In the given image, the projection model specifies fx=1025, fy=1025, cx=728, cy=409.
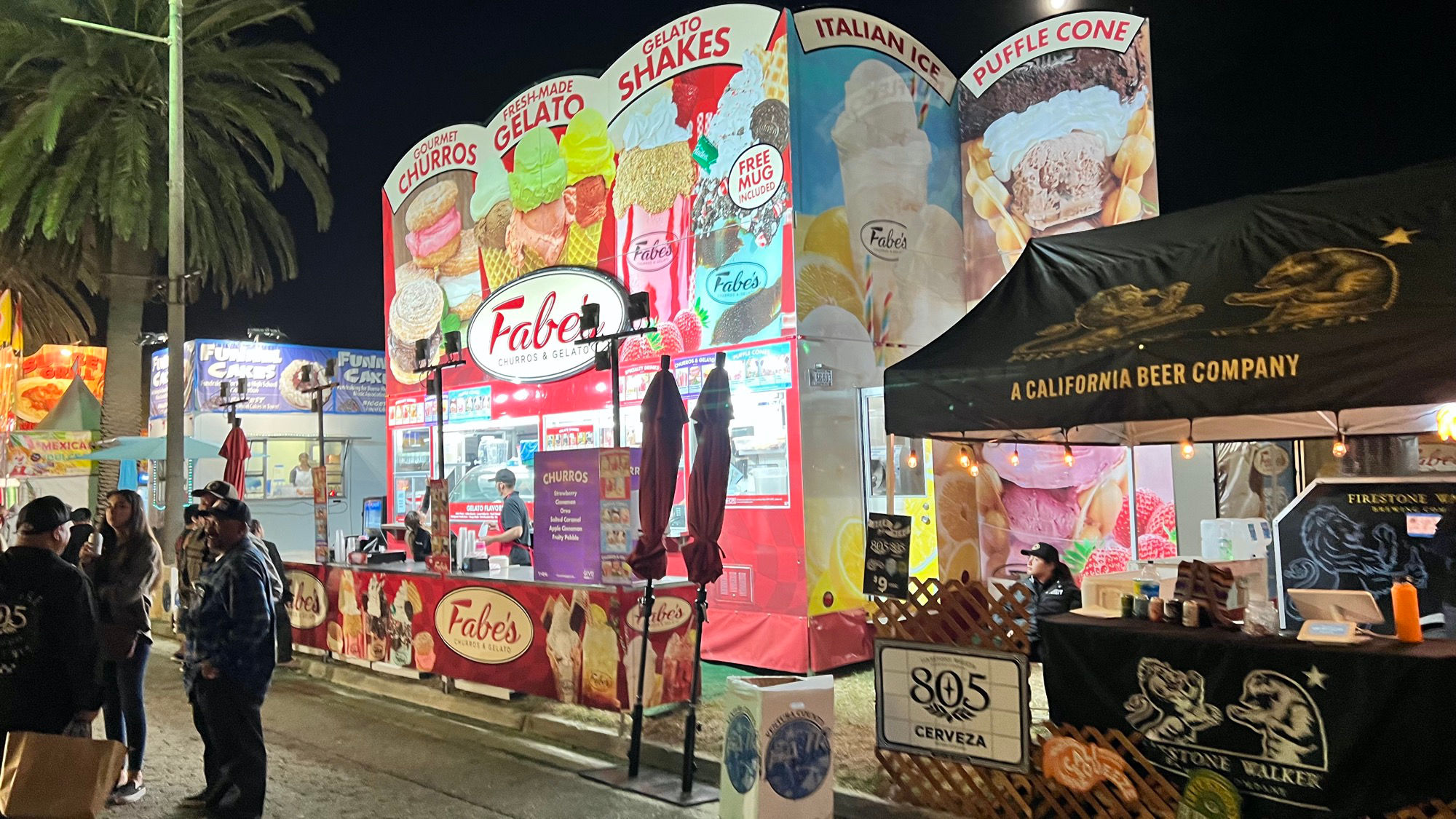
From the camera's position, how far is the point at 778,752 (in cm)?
579

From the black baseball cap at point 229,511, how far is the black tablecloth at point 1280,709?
507cm

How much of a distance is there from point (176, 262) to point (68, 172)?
115 inches

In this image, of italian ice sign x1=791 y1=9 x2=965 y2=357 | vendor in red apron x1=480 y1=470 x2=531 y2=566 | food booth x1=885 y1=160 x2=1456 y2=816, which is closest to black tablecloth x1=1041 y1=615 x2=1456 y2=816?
food booth x1=885 y1=160 x2=1456 y2=816

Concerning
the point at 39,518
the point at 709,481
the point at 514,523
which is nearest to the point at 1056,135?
the point at 709,481

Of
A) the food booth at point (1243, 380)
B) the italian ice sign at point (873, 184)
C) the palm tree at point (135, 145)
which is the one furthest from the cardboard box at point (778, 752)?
the palm tree at point (135, 145)

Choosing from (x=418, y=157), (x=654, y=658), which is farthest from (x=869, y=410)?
(x=418, y=157)

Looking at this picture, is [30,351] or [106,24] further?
[30,351]

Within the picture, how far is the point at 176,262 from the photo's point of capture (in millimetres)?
14234

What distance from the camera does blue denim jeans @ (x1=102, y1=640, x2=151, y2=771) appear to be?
691cm

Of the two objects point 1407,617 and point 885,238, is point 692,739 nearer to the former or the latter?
point 1407,617

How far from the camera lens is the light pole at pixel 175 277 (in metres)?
13.8

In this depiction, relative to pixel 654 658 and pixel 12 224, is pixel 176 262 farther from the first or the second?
pixel 654 658

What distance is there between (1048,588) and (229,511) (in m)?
5.81

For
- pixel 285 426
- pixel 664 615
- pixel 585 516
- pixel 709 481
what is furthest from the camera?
pixel 285 426
